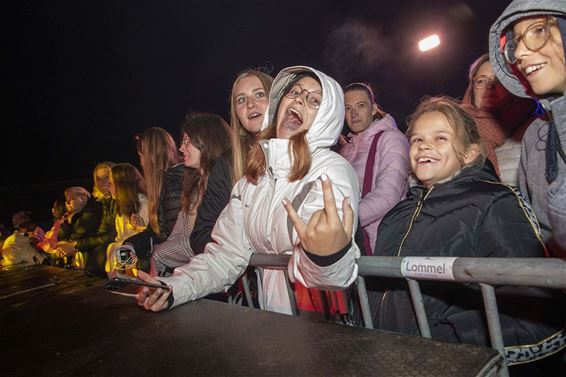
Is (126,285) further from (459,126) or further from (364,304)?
(459,126)

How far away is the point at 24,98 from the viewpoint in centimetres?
2402

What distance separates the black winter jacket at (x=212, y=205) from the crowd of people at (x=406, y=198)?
11 mm

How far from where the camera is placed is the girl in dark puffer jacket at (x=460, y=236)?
138 centimetres

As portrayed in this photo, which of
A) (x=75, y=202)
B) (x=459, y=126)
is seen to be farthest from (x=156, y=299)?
(x=75, y=202)

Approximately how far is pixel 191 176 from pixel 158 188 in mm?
625

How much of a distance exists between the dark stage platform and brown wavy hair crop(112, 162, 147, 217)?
8.97 feet

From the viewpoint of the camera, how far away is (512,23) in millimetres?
1785

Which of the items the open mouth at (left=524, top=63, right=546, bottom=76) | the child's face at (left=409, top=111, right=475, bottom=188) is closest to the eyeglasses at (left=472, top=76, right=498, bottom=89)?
the child's face at (left=409, top=111, right=475, bottom=188)

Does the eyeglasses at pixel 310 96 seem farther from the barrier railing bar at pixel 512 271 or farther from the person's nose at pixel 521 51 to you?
the barrier railing bar at pixel 512 271

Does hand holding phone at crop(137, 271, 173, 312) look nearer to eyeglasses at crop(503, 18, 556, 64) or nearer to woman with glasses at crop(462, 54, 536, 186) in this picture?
eyeglasses at crop(503, 18, 556, 64)

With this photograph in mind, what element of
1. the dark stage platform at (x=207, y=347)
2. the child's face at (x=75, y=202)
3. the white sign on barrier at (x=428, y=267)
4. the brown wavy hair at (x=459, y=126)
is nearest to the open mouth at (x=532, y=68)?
the brown wavy hair at (x=459, y=126)

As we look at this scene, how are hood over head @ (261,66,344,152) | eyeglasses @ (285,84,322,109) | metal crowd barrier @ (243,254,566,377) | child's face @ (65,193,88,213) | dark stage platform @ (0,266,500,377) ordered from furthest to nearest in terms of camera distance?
1. child's face @ (65,193,88,213)
2. eyeglasses @ (285,84,322,109)
3. hood over head @ (261,66,344,152)
4. metal crowd barrier @ (243,254,566,377)
5. dark stage platform @ (0,266,500,377)

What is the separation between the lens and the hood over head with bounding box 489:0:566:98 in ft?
4.83

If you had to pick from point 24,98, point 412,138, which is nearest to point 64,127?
point 24,98
